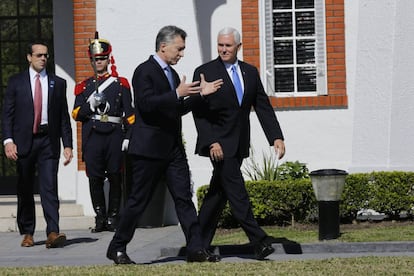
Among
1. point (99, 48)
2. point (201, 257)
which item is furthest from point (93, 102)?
point (201, 257)

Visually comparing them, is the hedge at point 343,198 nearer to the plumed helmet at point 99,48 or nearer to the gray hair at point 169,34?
the plumed helmet at point 99,48

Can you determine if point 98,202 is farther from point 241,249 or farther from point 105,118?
point 241,249

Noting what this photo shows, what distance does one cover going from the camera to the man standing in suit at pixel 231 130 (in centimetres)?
1112

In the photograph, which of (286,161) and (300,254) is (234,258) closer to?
(300,254)

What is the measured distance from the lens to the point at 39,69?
13.2 m

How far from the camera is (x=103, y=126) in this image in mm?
14648

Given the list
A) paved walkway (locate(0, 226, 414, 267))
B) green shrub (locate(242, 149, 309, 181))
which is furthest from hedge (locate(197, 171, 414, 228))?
paved walkway (locate(0, 226, 414, 267))

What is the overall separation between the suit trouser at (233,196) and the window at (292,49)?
16.5ft

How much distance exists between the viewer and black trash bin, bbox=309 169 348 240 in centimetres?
1241

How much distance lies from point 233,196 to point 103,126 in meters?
3.83

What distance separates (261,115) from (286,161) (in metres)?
4.12

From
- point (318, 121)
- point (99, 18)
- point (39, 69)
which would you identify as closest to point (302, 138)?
point (318, 121)

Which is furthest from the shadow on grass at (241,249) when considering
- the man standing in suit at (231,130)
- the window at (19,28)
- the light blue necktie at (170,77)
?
the window at (19,28)

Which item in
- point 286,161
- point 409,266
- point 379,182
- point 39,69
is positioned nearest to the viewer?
point 409,266
